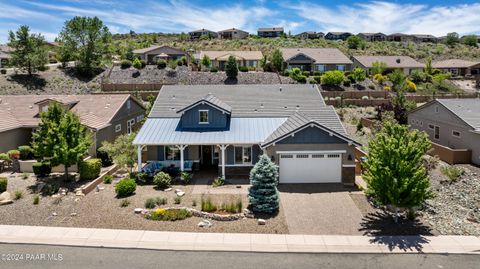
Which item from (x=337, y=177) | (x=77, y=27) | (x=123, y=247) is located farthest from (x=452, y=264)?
(x=77, y=27)

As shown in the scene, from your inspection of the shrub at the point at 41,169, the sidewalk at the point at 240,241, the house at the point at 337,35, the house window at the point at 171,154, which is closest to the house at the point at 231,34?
the house at the point at 337,35

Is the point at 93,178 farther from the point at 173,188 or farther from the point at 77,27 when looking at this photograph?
the point at 77,27

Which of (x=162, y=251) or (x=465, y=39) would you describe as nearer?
(x=162, y=251)

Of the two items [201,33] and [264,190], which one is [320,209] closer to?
[264,190]

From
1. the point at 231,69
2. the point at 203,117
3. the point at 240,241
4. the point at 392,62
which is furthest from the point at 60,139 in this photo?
the point at 392,62

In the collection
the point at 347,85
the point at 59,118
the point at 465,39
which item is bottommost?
the point at 59,118

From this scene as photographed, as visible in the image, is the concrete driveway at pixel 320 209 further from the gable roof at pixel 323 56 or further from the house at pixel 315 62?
the gable roof at pixel 323 56
